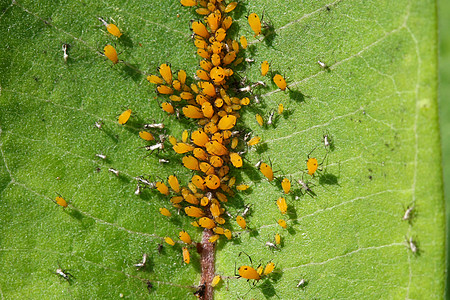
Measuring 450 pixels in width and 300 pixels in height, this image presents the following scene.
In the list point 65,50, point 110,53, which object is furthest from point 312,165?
point 65,50

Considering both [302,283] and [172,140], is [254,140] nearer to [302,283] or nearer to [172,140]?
[172,140]

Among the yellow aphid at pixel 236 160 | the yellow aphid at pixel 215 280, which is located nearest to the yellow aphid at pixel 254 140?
the yellow aphid at pixel 236 160

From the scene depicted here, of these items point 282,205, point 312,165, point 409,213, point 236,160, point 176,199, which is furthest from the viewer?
point 176,199

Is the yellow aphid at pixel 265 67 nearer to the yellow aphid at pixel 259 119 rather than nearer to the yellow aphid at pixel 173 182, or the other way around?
the yellow aphid at pixel 259 119

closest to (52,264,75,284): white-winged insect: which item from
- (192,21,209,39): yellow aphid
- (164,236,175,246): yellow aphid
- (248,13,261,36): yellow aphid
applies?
(164,236,175,246): yellow aphid

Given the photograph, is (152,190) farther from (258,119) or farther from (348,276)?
(348,276)

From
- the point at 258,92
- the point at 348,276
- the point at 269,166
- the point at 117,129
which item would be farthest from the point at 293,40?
the point at 348,276
